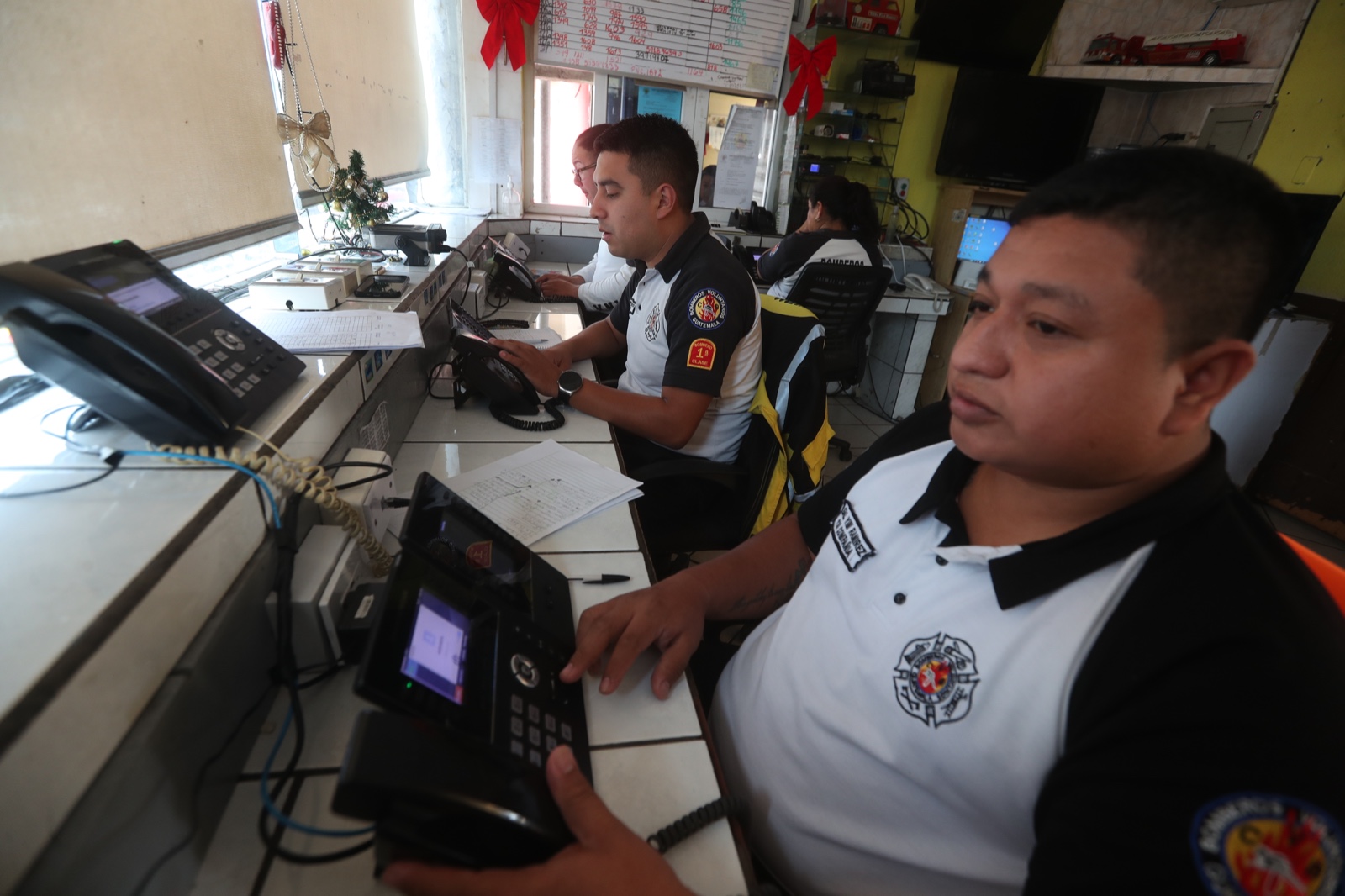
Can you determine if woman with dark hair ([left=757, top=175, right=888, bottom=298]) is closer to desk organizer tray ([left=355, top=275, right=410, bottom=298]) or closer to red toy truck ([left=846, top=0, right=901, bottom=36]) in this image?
red toy truck ([left=846, top=0, right=901, bottom=36])

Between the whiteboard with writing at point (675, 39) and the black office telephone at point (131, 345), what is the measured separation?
3084 mm

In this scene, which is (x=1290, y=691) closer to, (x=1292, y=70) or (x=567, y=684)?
(x=567, y=684)

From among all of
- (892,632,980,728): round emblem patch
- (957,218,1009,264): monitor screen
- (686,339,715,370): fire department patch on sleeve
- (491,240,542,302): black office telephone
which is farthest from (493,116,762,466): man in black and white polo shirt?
(957,218,1009,264): monitor screen

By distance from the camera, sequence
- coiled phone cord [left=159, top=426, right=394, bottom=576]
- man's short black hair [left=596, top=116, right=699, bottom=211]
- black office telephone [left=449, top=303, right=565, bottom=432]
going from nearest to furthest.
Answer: coiled phone cord [left=159, top=426, right=394, bottom=576] → black office telephone [left=449, top=303, right=565, bottom=432] → man's short black hair [left=596, top=116, right=699, bottom=211]

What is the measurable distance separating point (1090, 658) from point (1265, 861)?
0.16 metres

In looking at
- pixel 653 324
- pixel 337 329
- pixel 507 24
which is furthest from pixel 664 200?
pixel 507 24

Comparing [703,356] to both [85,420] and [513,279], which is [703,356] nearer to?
[85,420]

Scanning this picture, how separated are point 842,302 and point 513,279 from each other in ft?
5.27

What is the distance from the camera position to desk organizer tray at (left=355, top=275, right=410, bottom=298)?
1.47 metres

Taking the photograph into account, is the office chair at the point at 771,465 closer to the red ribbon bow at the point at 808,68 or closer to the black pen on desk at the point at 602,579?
the black pen on desk at the point at 602,579

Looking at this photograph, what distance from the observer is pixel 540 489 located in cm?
115

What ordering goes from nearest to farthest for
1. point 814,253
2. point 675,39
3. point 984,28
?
point 814,253, point 675,39, point 984,28

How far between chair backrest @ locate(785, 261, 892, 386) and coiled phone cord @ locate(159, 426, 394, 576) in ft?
7.72

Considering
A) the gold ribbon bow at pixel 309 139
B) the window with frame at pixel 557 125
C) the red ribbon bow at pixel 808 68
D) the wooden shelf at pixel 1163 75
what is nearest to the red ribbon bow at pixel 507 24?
the window with frame at pixel 557 125
